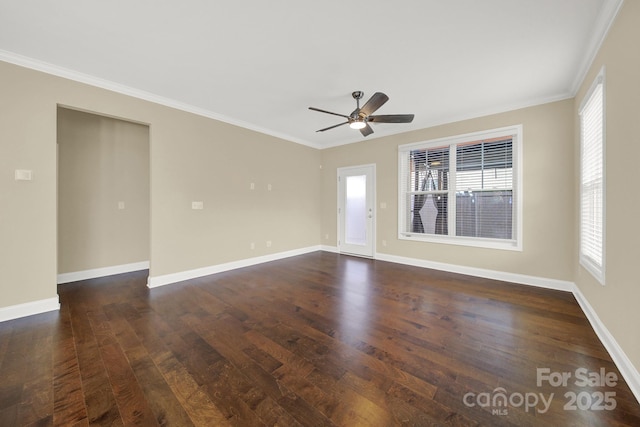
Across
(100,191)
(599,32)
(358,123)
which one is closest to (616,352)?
(599,32)

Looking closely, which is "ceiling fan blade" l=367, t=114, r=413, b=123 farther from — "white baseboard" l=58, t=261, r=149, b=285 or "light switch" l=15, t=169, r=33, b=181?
"white baseboard" l=58, t=261, r=149, b=285

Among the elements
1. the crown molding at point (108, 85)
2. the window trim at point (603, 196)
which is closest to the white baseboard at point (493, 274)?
the window trim at point (603, 196)

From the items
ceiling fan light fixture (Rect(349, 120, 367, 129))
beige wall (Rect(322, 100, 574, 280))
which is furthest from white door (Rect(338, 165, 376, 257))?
ceiling fan light fixture (Rect(349, 120, 367, 129))

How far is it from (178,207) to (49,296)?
1738 mm

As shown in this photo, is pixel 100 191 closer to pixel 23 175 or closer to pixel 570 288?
pixel 23 175

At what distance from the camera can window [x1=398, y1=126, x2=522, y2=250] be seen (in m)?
3.92

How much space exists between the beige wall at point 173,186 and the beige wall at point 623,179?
4.77 meters

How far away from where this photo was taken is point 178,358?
1.95 m

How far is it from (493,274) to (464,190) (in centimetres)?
149

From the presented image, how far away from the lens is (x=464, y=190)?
436 centimetres

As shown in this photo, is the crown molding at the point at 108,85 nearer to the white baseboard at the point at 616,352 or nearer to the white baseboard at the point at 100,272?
the white baseboard at the point at 100,272

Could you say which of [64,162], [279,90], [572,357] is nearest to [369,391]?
[572,357]

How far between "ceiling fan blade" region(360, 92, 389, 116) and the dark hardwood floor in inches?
95.9

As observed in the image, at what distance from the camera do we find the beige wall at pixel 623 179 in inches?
65.2
